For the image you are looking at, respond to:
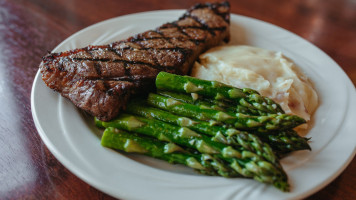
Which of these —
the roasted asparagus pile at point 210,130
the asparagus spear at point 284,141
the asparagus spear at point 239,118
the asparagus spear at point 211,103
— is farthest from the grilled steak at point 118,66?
the asparagus spear at point 284,141

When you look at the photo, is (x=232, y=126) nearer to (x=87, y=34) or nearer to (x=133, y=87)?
(x=133, y=87)

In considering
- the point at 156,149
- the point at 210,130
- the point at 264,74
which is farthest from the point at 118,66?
the point at 264,74

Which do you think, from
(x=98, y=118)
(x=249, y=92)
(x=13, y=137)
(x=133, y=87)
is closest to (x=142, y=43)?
(x=133, y=87)

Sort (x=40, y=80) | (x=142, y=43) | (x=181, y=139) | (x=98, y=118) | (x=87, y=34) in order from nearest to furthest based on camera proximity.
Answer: (x=181, y=139), (x=98, y=118), (x=40, y=80), (x=142, y=43), (x=87, y=34)

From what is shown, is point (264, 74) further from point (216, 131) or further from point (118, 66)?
point (118, 66)

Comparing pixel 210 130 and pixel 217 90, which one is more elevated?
pixel 217 90

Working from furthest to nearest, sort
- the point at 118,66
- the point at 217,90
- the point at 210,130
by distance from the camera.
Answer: the point at 118,66 < the point at 217,90 < the point at 210,130
